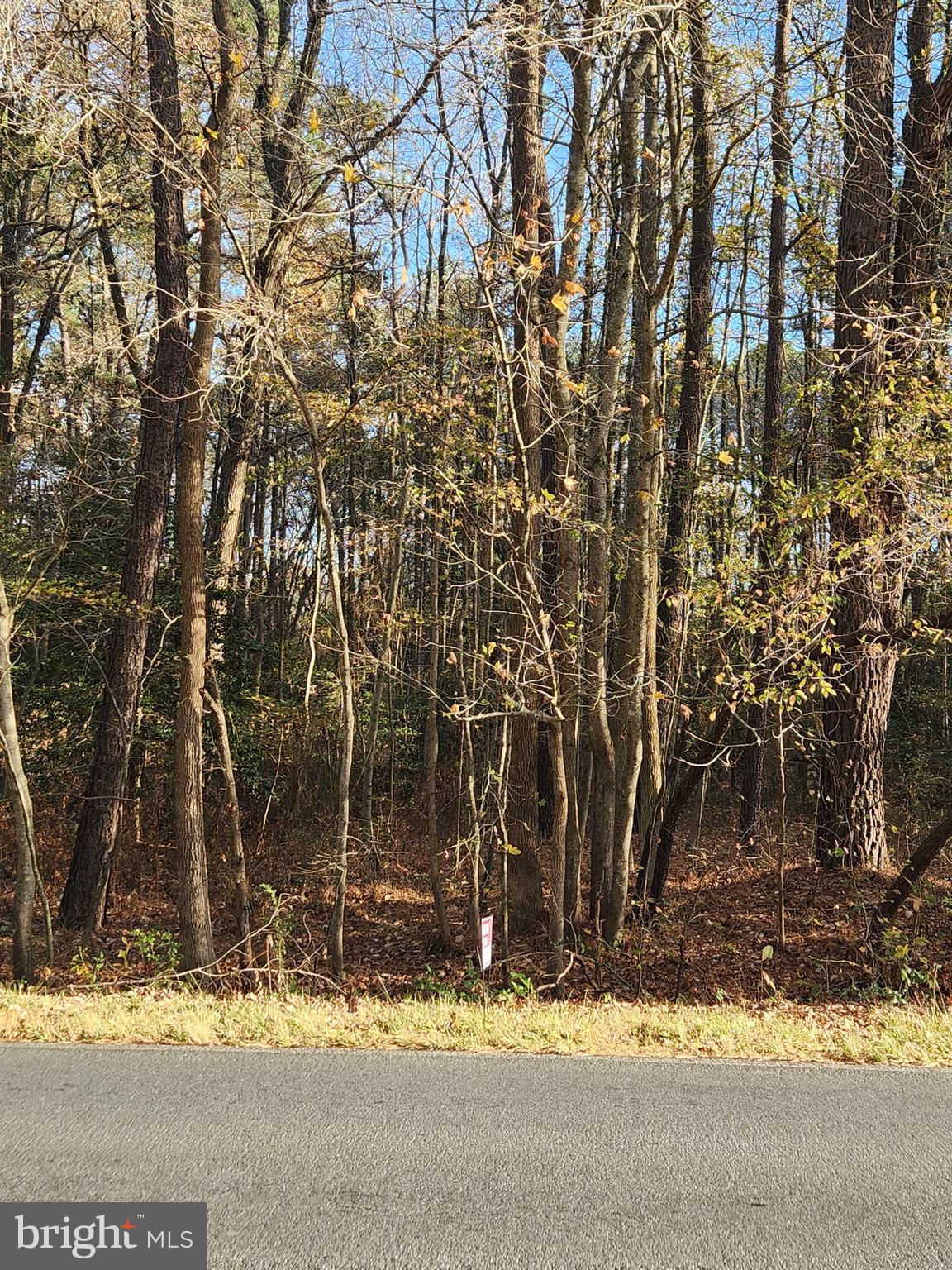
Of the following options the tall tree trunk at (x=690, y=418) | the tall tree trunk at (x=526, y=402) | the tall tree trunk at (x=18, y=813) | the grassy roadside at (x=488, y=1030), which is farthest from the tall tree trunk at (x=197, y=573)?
the tall tree trunk at (x=690, y=418)

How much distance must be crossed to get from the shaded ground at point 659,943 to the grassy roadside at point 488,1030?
7.93 ft

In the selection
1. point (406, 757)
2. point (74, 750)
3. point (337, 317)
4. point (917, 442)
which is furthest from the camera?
point (406, 757)

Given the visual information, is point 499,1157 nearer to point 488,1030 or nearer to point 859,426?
point 488,1030

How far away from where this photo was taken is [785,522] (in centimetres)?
862

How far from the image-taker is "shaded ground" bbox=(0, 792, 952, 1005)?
9109mm

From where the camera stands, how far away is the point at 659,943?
10.4 metres

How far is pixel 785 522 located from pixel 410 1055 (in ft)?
19.3

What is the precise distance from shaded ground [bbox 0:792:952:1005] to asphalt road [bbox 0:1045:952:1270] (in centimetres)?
431

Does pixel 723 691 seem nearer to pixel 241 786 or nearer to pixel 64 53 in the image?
pixel 64 53

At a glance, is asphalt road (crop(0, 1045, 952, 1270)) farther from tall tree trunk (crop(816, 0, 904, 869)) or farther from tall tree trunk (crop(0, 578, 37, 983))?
tall tree trunk (crop(816, 0, 904, 869))

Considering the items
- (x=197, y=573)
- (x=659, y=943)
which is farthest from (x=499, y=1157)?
(x=659, y=943)

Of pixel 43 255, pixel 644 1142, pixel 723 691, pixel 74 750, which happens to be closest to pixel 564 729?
pixel 723 691

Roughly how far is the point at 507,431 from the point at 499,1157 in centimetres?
714

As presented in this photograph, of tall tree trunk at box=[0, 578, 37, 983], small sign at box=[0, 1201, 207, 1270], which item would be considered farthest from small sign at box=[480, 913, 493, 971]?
tall tree trunk at box=[0, 578, 37, 983]
